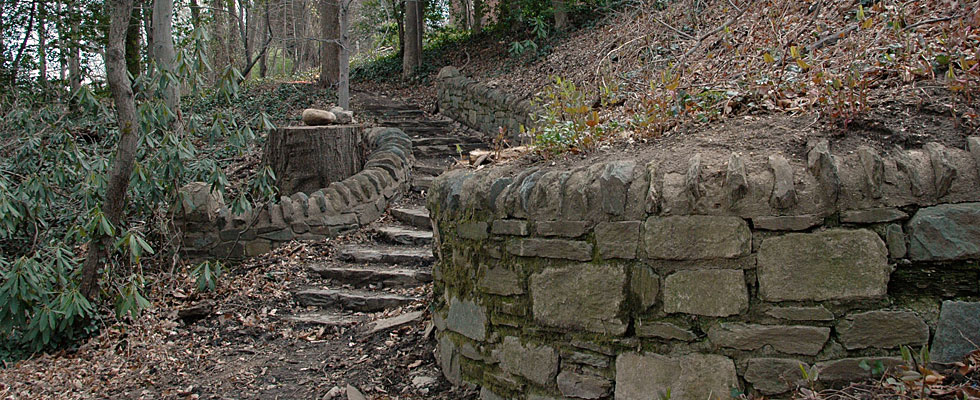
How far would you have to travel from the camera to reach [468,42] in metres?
14.4

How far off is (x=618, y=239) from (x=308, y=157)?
197 inches

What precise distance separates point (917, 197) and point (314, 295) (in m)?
4.18

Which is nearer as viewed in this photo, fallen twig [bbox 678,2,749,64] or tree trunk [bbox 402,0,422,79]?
fallen twig [bbox 678,2,749,64]

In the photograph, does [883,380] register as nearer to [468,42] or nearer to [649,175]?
[649,175]

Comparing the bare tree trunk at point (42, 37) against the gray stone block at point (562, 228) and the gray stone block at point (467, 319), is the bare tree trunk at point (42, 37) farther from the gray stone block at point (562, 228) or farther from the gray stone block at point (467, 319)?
the gray stone block at point (562, 228)

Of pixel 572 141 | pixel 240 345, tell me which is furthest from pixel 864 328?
pixel 240 345

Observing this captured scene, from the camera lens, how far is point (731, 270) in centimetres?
273

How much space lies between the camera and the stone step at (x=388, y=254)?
5.71 meters

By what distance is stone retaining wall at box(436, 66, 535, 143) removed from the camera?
8.75 meters

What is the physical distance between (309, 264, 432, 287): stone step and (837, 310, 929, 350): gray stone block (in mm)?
3300

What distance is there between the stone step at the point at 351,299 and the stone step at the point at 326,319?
0.38ft

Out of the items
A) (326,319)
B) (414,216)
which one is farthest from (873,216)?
(414,216)

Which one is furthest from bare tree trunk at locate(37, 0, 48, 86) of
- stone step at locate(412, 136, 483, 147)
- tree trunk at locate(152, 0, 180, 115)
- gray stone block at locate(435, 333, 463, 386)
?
gray stone block at locate(435, 333, 463, 386)

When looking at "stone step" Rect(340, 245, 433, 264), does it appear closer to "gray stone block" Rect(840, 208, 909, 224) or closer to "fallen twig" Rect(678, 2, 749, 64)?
A: "fallen twig" Rect(678, 2, 749, 64)
